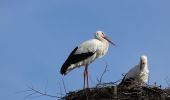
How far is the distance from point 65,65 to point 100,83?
2.93 m

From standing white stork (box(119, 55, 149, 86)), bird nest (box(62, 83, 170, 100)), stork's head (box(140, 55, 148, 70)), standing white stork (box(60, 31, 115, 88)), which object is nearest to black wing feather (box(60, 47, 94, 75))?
standing white stork (box(60, 31, 115, 88))

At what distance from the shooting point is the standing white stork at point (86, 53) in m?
20.2

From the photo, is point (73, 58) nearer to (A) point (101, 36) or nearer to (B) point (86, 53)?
(B) point (86, 53)

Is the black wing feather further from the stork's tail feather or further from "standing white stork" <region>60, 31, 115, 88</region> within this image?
the stork's tail feather

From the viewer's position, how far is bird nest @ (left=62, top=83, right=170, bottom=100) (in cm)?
1689

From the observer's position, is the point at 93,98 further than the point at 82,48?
No

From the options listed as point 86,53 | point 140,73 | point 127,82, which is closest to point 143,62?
point 140,73

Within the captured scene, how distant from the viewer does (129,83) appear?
1852cm

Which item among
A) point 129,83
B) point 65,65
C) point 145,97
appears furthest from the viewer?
point 65,65

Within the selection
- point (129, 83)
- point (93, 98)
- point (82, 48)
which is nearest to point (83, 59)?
point (82, 48)

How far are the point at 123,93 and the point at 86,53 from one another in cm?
361

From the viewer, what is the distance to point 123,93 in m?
17.0

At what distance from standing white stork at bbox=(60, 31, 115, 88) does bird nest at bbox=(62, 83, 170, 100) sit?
9.51 feet

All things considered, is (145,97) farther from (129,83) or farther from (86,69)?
(86,69)
